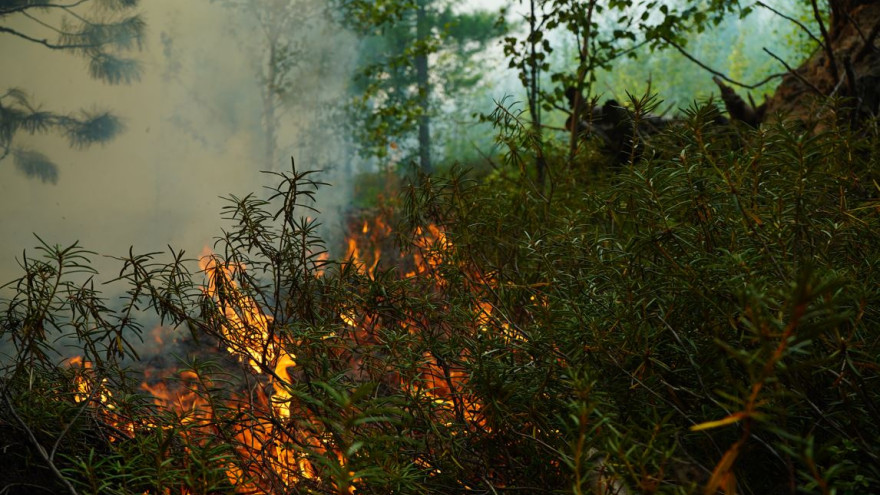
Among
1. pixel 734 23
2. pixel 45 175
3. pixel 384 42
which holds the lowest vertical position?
pixel 45 175

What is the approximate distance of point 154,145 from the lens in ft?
16.8

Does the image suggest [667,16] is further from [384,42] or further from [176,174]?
[384,42]

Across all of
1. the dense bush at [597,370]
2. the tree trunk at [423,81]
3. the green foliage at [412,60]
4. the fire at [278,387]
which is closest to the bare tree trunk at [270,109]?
the green foliage at [412,60]

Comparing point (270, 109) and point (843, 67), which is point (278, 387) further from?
point (270, 109)

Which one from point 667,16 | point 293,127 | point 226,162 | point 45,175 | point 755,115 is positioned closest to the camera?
point 667,16

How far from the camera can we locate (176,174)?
5.29 metres

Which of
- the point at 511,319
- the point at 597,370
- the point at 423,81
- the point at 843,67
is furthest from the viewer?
the point at 423,81

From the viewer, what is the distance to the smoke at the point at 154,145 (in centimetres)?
422

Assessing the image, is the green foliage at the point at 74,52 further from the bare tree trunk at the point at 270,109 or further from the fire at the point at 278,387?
the fire at the point at 278,387

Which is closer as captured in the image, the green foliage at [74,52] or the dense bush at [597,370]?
the dense bush at [597,370]

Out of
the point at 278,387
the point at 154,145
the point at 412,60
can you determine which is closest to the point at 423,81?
the point at 412,60

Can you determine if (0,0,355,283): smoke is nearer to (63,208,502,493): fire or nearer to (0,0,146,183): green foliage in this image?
(0,0,146,183): green foliage

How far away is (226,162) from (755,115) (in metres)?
4.48

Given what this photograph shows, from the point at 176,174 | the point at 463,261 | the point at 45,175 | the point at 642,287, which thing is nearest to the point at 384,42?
the point at 176,174
